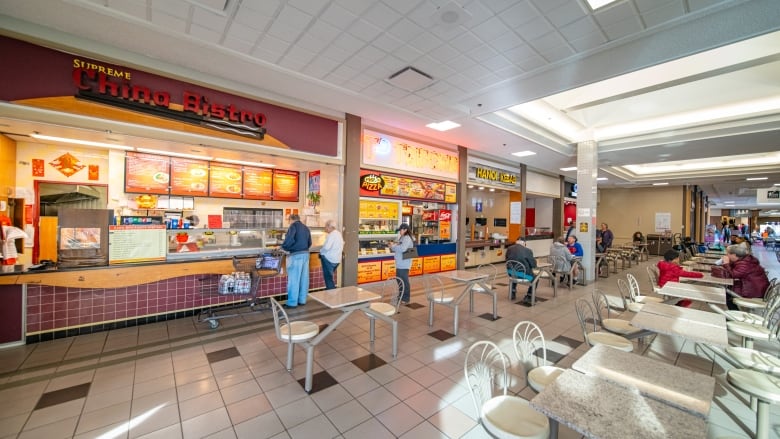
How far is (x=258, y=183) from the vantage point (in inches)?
246

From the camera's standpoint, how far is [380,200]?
746cm

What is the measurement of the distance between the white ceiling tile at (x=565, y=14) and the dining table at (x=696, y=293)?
3.65m

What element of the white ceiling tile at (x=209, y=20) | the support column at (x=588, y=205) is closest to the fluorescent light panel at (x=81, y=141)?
the white ceiling tile at (x=209, y=20)

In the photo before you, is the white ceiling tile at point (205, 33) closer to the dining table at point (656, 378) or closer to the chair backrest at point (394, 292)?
the chair backrest at point (394, 292)

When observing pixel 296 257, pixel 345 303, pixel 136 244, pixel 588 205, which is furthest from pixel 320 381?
pixel 588 205

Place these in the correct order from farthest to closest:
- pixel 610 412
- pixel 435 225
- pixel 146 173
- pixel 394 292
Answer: pixel 435 225, pixel 394 292, pixel 146 173, pixel 610 412

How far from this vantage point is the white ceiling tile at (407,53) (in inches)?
144

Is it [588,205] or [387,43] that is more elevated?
[387,43]

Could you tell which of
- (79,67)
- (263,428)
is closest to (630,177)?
(263,428)

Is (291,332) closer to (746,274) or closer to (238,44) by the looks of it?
(238,44)

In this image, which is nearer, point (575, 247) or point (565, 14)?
point (565, 14)

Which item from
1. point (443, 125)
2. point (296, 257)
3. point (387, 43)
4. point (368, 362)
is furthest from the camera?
point (443, 125)

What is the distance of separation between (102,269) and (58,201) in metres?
2.70

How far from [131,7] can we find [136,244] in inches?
118
